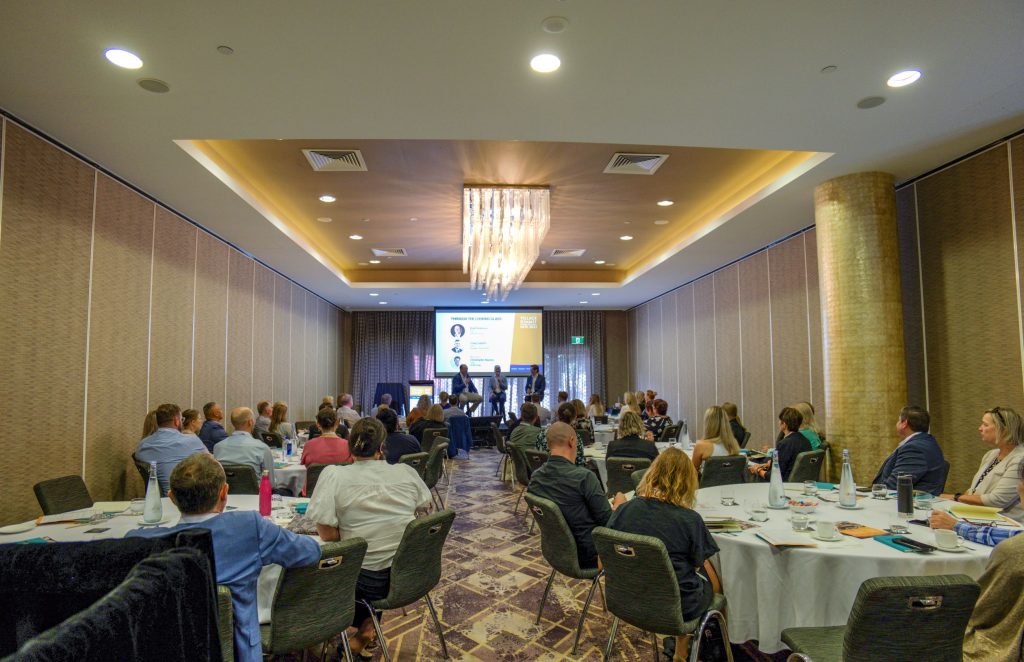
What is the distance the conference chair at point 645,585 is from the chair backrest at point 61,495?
3364mm

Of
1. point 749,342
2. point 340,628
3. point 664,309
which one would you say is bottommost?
point 340,628

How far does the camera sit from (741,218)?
6965mm

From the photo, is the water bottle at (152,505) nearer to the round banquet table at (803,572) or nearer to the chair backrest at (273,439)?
the round banquet table at (803,572)

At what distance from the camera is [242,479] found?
14.0ft

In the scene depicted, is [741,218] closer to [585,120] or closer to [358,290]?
[585,120]

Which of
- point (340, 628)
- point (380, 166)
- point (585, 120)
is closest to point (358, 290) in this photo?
point (380, 166)

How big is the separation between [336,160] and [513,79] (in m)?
2.98

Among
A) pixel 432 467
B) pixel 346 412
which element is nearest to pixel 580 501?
pixel 432 467

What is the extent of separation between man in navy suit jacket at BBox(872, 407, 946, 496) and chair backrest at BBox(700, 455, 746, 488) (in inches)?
39.8

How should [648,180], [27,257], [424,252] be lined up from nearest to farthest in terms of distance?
[27,257], [648,180], [424,252]

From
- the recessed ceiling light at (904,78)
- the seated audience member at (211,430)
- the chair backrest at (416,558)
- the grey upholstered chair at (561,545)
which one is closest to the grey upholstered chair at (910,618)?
the grey upholstered chair at (561,545)

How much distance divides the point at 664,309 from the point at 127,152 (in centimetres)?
1101

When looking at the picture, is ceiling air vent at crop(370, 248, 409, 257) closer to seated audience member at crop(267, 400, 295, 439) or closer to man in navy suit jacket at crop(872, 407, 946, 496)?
seated audience member at crop(267, 400, 295, 439)

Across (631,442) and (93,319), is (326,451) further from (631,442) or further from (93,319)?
(631,442)
